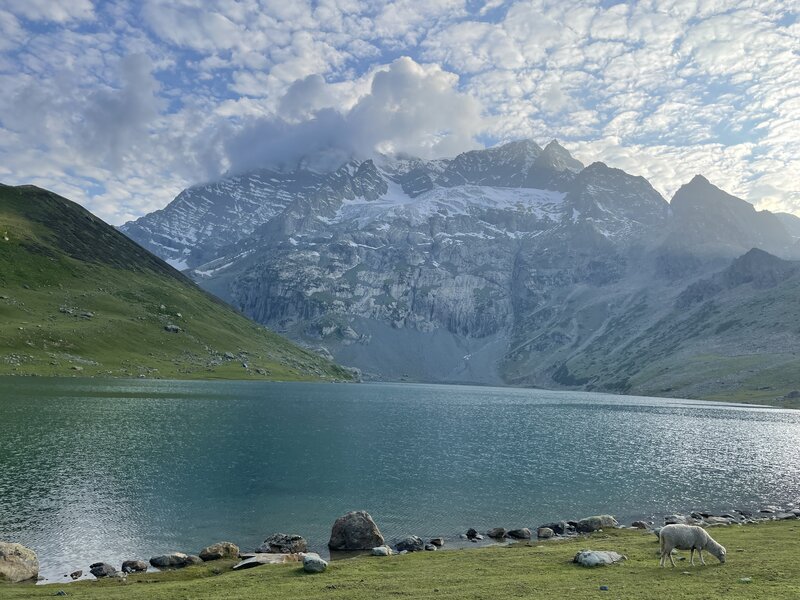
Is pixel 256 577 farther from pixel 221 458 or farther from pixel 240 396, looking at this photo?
pixel 240 396

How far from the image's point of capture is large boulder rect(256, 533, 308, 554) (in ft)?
146

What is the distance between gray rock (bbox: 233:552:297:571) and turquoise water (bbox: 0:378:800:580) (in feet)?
26.1

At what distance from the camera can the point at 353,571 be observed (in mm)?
34719

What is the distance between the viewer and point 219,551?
4191 centimetres

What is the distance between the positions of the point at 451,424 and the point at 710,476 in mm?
67060

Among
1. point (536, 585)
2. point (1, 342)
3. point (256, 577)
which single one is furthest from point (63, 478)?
point (1, 342)

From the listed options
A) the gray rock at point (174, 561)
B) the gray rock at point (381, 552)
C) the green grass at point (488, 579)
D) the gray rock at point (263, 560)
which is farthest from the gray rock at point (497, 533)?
the gray rock at point (174, 561)

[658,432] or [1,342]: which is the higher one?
[1,342]

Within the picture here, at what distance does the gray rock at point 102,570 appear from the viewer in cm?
3746

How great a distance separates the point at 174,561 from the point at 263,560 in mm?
7245

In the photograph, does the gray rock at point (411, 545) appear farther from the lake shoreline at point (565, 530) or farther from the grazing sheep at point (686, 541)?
the grazing sheep at point (686, 541)

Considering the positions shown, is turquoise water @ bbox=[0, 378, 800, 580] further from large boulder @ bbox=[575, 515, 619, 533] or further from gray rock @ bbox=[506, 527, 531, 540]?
large boulder @ bbox=[575, 515, 619, 533]

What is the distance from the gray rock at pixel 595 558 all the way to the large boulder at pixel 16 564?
1404 inches

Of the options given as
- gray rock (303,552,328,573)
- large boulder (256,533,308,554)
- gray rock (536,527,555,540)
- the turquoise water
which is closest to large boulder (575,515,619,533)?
gray rock (536,527,555,540)
